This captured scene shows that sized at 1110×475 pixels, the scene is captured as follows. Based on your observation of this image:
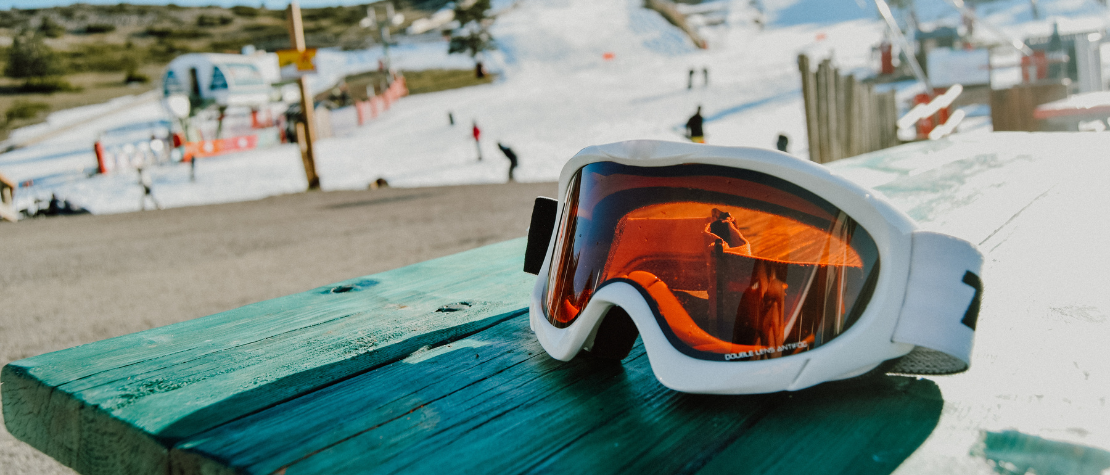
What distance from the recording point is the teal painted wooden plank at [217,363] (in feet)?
2.68

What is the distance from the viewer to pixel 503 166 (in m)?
17.3

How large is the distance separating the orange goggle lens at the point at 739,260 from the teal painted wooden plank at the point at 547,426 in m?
0.08

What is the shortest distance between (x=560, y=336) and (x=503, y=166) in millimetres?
16540

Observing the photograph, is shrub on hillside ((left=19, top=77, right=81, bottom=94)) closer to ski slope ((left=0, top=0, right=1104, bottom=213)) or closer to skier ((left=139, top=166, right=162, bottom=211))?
ski slope ((left=0, top=0, right=1104, bottom=213))

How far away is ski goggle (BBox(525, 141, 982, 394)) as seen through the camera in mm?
767

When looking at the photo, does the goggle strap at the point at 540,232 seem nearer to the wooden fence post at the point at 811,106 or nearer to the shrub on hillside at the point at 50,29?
the wooden fence post at the point at 811,106

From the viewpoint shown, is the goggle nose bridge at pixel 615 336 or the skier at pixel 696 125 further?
the skier at pixel 696 125

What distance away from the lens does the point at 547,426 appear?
76cm

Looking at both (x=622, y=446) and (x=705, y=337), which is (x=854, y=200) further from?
(x=622, y=446)

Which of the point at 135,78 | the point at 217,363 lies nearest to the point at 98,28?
the point at 135,78

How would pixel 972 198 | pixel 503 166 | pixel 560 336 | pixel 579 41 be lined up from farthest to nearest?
pixel 579 41 < pixel 503 166 < pixel 972 198 < pixel 560 336

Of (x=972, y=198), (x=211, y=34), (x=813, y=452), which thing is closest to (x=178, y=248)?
(x=972, y=198)

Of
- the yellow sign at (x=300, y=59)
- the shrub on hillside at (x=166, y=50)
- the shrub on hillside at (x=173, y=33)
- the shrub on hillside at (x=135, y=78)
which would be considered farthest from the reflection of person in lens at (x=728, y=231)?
the shrub on hillside at (x=173, y=33)

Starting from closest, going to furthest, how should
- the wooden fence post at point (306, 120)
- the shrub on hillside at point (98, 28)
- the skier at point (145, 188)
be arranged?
the wooden fence post at point (306, 120), the skier at point (145, 188), the shrub on hillside at point (98, 28)
